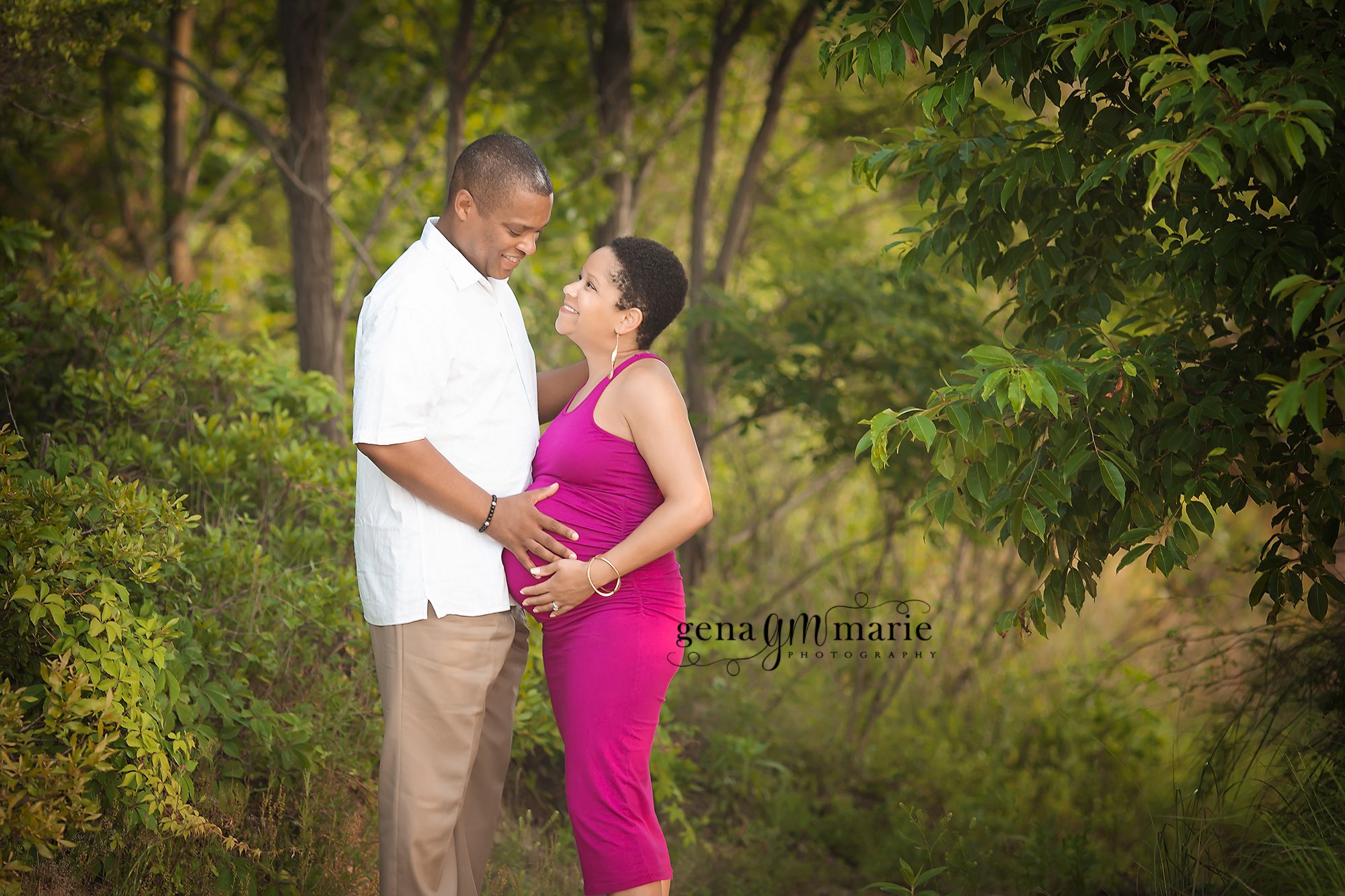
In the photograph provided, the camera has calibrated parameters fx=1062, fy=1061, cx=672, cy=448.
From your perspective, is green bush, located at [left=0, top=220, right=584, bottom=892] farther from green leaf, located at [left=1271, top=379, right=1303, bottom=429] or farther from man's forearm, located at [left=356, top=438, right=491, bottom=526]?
green leaf, located at [left=1271, top=379, right=1303, bottom=429]

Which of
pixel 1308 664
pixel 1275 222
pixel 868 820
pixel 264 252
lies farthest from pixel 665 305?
pixel 264 252

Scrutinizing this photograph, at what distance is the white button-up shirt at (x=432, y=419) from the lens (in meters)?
2.71

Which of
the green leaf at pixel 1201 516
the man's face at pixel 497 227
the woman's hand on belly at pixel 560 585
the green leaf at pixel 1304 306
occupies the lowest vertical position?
the woman's hand on belly at pixel 560 585

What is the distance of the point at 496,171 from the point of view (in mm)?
2951

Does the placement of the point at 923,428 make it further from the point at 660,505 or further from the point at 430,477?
the point at 430,477

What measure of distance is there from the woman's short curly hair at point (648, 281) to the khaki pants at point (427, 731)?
97 cm

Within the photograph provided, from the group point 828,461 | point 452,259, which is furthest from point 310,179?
point 452,259

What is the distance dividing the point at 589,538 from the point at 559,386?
26.2 inches

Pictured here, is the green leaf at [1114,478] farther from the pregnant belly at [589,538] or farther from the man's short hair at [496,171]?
the man's short hair at [496,171]

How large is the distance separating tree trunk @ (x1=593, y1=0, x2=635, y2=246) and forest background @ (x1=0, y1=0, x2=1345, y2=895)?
0.04 m

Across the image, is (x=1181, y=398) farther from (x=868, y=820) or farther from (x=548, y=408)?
(x=868, y=820)

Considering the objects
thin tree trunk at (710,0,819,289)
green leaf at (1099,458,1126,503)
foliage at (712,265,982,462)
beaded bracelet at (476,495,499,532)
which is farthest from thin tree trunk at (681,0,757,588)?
green leaf at (1099,458,1126,503)

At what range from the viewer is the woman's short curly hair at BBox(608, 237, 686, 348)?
3.10 m

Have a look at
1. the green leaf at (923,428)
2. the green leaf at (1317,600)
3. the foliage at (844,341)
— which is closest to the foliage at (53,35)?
the foliage at (844,341)
